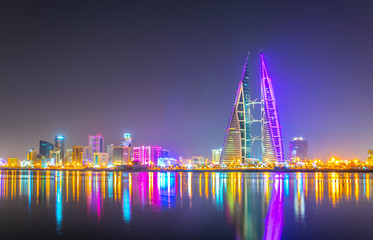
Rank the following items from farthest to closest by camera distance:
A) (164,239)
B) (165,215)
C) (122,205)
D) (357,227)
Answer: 1. (122,205)
2. (165,215)
3. (357,227)
4. (164,239)

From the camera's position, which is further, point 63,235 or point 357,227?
point 357,227

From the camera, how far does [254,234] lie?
→ 74.2 feet

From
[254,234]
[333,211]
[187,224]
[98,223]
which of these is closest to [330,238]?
[254,234]

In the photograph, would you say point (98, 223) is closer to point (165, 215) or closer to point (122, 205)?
point (165, 215)

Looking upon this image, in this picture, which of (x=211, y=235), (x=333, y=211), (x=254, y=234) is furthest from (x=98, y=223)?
(x=333, y=211)

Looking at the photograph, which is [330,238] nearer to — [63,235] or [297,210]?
[297,210]

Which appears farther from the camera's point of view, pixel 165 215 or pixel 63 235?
pixel 165 215

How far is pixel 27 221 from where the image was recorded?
28.2 m

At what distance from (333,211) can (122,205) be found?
19.5 m

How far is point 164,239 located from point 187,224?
523 cm

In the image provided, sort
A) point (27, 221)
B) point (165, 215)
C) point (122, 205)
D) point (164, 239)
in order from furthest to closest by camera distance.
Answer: point (122, 205) < point (165, 215) < point (27, 221) < point (164, 239)

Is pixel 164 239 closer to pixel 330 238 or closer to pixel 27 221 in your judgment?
pixel 330 238

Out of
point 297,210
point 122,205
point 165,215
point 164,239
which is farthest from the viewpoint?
point 122,205

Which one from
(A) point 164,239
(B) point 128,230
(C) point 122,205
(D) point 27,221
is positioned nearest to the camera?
(A) point 164,239
